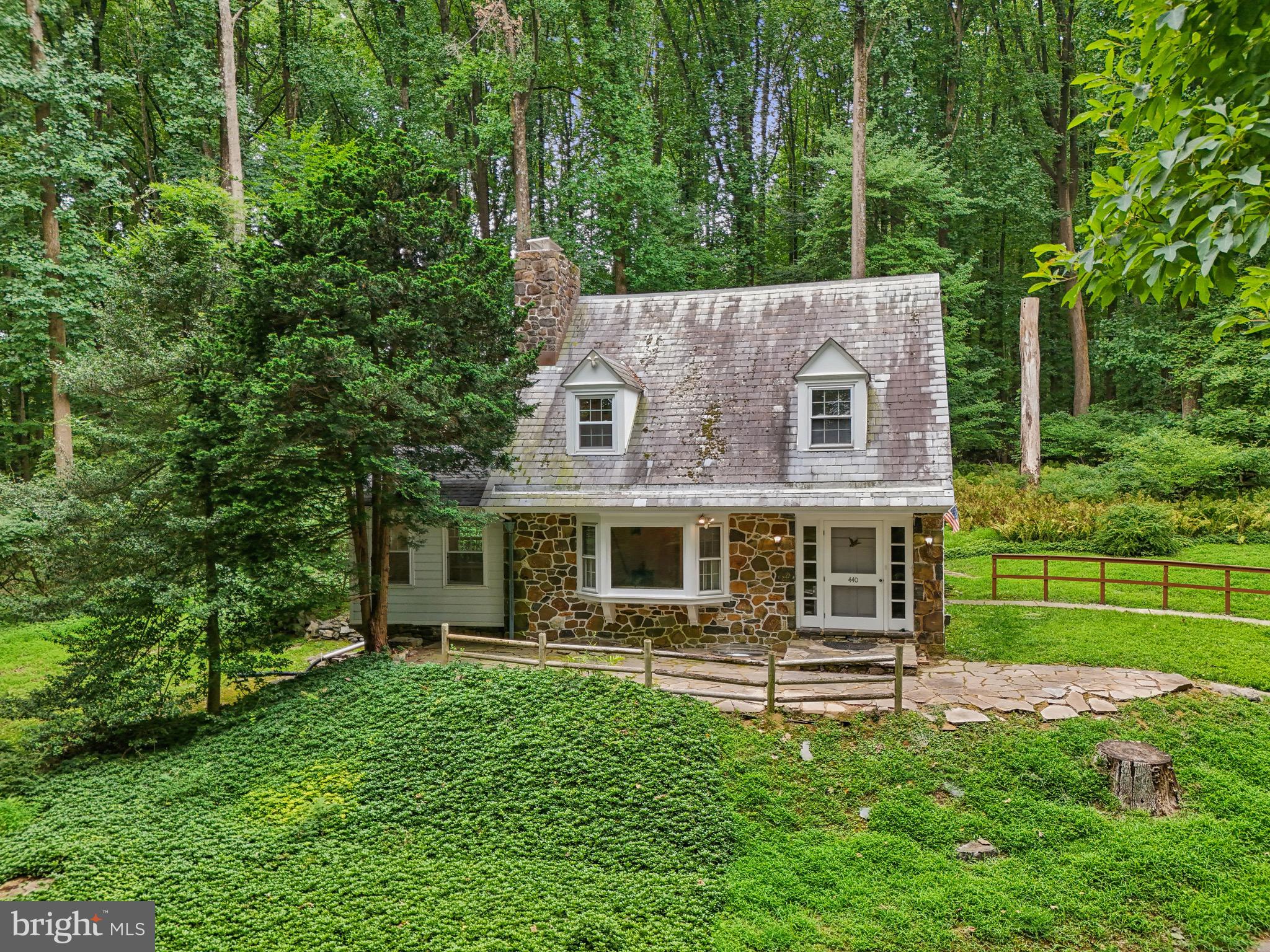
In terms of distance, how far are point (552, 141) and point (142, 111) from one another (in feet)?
47.8

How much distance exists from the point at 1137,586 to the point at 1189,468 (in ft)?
21.6

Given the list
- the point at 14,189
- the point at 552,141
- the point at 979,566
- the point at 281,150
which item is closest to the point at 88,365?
the point at 281,150

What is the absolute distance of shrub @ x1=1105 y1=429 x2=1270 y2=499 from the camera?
17.9 meters

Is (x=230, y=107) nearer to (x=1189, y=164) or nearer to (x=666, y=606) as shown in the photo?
(x=666, y=606)

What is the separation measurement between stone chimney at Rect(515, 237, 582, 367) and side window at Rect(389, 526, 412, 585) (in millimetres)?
4378

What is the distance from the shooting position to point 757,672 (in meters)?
10.6

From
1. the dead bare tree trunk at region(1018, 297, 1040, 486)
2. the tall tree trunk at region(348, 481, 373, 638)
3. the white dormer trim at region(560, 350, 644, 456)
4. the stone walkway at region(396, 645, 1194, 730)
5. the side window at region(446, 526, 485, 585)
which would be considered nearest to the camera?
the stone walkway at region(396, 645, 1194, 730)

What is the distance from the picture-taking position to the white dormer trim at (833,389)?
11570mm

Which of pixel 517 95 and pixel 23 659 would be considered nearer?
pixel 23 659

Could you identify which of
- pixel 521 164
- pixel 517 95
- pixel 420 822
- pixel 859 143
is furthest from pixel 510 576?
pixel 859 143

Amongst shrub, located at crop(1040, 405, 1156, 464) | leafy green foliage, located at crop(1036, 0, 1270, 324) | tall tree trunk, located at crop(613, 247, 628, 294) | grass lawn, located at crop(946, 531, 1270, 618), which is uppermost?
tall tree trunk, located at crop(613, 247, 628, 294)

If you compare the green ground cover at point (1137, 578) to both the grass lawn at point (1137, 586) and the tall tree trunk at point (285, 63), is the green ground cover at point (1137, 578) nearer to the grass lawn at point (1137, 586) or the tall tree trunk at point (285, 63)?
the grass lawn at point (1137, 586)

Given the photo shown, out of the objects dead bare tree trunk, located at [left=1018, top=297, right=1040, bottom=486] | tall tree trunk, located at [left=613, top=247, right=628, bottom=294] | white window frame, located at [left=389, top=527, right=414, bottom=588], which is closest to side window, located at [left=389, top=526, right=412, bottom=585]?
white window frame, located at [left=389, top=527, right=414, bottom=588]

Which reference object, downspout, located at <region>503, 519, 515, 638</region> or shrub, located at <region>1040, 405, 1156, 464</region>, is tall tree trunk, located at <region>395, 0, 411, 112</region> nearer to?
downspout, located at <region>503, 519, 515, 638</region>
